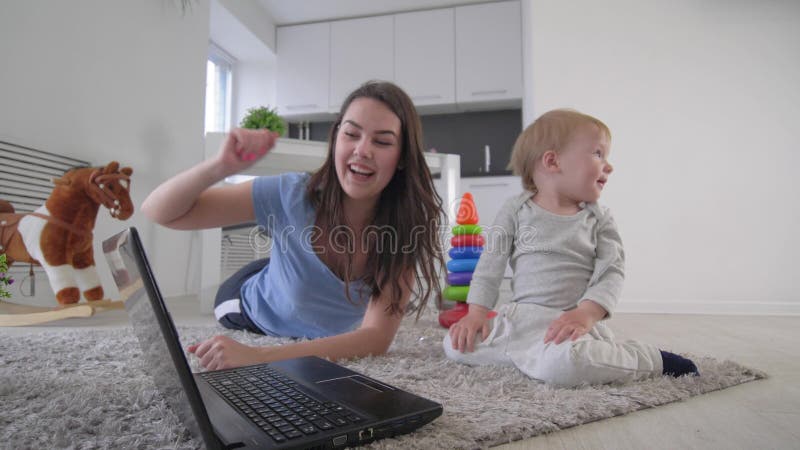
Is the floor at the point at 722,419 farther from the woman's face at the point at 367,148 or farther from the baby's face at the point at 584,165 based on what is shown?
the woman's face at the point at 367,148

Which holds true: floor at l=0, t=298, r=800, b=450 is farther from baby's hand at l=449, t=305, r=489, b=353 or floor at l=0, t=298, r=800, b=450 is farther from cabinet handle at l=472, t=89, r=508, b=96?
cabinet handle at l=472, t=89, r=508, b=96

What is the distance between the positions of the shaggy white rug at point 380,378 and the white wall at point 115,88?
4.38 feet

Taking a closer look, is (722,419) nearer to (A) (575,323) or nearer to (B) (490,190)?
(A) (575,323)

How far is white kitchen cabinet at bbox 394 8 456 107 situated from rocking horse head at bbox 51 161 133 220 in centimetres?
264

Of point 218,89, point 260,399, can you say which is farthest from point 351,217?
point 218,89

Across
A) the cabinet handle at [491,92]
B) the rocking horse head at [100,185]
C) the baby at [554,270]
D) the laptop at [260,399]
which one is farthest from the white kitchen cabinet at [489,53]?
the laptop at [260,399]

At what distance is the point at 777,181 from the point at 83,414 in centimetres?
280

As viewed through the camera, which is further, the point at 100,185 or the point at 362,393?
the point at 100,185

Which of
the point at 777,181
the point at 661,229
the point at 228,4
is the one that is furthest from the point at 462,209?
the point at 228,4

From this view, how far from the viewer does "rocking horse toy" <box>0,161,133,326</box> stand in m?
1.78

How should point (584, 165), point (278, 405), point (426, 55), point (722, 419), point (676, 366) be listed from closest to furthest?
point (278, 405) < point (722, 419) < point (676, 366) < point (584, 165) < point (426, 55)

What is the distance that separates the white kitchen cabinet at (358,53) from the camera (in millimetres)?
4211

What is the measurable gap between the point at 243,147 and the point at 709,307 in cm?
234

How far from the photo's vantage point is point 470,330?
1046 millimetres
